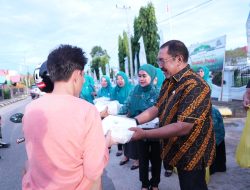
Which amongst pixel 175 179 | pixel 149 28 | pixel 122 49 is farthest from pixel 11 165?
pixel 122 49

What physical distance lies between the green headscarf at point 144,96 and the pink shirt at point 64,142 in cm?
261

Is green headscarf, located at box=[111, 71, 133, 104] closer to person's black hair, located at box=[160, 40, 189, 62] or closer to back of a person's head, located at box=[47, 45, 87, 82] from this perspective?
person's black hair, located at box=[160, 40, 189, 62]

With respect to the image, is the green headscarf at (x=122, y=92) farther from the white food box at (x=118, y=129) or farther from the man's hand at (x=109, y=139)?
the man's hand at (x=109, y=139)

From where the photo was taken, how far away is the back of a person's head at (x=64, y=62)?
1588 mm

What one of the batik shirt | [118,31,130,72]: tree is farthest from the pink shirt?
[118,31,130,72]: tree

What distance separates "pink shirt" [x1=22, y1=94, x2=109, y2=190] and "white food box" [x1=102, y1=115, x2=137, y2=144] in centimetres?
40

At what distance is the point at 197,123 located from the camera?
214 cm

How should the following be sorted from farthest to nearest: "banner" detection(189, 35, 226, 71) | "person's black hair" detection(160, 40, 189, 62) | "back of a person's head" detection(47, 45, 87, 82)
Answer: "banner" detection(189, 35, 226, 71) < "person's black hair" detection(160, 40, 189, 62) < "back of a person's head" detection(47, 45, 87, 82)

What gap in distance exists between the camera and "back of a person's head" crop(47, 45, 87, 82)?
159 centimetres

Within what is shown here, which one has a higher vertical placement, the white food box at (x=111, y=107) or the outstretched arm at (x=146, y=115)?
the outstretched arm at (x=146, y=115)

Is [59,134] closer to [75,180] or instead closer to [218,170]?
[75,180]

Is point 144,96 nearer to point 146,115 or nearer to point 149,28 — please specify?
point 146,115

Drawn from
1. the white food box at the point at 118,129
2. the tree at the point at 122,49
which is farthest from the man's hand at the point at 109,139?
the tree at the point at 122,49

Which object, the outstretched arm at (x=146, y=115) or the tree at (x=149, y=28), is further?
the tree at (x=149, y=28)
